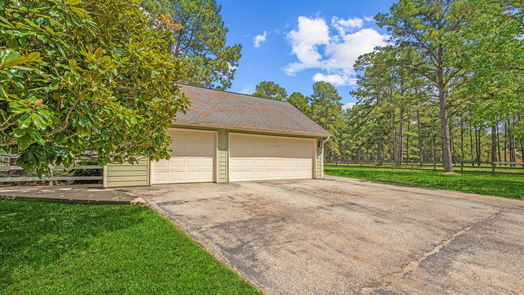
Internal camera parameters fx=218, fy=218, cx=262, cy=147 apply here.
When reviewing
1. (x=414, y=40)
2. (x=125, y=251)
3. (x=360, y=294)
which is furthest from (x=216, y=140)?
(x=414, y=40)

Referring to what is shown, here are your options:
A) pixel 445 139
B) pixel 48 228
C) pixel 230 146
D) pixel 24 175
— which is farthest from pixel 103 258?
pixel 445 139

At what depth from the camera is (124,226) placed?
3.59 m

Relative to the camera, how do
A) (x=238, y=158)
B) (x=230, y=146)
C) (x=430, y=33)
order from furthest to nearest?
(x=430, y=33) → (x=238, y=158) → (x=230, y=146)

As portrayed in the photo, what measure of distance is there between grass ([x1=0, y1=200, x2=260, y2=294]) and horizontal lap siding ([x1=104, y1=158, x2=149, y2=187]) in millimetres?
2661

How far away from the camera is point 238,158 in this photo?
9.12 meters

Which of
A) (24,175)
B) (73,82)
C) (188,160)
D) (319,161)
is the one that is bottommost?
(24,175)

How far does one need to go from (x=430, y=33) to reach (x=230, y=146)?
15.3 metres

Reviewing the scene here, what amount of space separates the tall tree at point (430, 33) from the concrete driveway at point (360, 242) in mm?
12343

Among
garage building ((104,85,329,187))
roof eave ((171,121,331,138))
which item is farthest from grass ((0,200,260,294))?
roof eave ((171,121,331,138))

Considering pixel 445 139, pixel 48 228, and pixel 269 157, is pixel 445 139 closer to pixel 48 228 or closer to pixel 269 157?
pixel 269 157

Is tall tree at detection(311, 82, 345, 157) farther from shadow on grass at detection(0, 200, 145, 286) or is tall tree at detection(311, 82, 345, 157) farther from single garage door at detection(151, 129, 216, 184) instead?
shadow on grass at detection(0, 200, 145, 286)

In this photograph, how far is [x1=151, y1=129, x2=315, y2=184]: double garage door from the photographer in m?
7.91

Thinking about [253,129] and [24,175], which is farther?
[253,129]

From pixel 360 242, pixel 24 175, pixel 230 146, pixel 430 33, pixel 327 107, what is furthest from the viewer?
pixel 327 107
